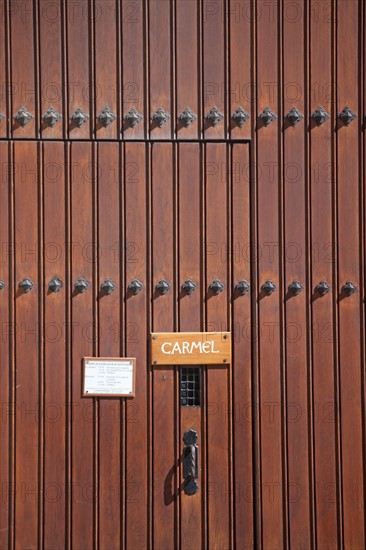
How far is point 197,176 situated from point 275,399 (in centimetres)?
95

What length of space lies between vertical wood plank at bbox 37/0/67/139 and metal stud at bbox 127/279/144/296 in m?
0.65

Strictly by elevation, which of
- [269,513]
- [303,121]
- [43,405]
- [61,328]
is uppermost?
[303,121]

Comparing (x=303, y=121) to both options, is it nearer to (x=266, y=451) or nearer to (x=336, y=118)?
(x=336, y=118)

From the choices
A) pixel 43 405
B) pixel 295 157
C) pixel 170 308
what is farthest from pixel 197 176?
pixel 43 405

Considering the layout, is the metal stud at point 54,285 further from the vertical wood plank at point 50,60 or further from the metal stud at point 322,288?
the metal stud at point 322,288

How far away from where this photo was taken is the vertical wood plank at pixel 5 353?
209 cm

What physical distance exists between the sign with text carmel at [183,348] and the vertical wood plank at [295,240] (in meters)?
0.32

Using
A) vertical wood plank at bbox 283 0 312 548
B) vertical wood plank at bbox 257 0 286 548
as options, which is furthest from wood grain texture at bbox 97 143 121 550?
vertical wood plank at bbox 283 0 312 548

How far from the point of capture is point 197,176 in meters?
2.14

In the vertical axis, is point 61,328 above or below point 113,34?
below

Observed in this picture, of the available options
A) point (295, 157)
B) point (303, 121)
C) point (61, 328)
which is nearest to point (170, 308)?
point (61, 328)

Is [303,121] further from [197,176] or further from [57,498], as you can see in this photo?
[57,498]

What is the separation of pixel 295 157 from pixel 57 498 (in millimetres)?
1658

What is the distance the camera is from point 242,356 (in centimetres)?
213
